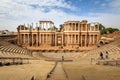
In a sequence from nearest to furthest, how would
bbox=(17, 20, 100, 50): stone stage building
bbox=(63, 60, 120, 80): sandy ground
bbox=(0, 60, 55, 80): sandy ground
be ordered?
1. bbox=(0, 60, 55, 80): sandy ground
2. bbox=(63, 60, 120, 80): sandy ground
3. bbox=(17, 20, 100, 50): stone stage building

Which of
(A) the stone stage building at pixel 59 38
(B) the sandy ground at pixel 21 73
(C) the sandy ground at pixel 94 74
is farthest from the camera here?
(A) the stone stage building at pixel 59 38

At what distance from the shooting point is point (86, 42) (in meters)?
77.8

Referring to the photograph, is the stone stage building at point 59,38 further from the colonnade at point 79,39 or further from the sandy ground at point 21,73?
the sandy ground at point 21,73

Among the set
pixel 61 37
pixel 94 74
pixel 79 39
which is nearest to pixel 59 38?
pixel 61 37

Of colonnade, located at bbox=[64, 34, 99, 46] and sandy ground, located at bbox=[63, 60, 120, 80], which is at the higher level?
colonnade, located at bbox=[64, 34, 99, 46]

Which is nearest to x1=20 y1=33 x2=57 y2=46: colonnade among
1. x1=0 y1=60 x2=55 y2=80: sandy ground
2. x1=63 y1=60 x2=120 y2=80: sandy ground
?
x1=63 y1=60 x2=120 y2=80: sandy ground

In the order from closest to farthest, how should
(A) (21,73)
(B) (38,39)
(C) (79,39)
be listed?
(A) (21,73)
(C) (79,39)
(B) (38,39)

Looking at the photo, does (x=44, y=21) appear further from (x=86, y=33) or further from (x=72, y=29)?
(x=86, y=33)

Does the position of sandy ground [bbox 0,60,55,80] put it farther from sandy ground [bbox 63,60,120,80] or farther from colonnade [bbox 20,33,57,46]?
colonnade [bbox 20,33,57,46]

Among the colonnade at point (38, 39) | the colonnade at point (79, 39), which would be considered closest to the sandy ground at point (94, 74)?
the colonnade at point (79, 39)

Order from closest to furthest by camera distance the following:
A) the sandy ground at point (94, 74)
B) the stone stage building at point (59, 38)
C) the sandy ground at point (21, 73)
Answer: the sandy ground at point (21, 73) → the sandy ground at point (94, 74) → the stone stage building at point (59, 38)

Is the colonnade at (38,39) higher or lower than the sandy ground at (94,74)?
higher

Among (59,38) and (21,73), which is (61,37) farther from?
(21,73)

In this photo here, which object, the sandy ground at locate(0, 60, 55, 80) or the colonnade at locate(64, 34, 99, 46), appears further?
the colonnade at locate(64, 34, 99, 46)
